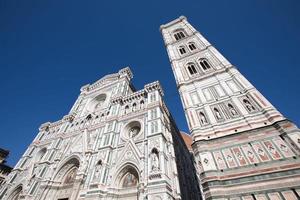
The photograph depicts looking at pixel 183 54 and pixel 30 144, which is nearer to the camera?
pixel 183 54

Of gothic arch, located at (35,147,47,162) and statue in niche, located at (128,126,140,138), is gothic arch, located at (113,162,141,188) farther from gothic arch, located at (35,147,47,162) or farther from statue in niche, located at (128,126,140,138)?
gothic arch, located at (35,147,47,162)

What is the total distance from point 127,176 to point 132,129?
470 cm

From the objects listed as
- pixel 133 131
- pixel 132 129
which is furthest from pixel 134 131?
pixel 132 129

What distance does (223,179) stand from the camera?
7680mm

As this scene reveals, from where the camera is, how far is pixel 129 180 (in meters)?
10.9

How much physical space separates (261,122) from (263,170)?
9.88ft

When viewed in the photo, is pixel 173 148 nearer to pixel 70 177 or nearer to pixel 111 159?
pixel 111 159

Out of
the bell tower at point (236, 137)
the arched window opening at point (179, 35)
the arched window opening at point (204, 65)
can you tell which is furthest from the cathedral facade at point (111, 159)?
the arched window opening at point (179, 35)

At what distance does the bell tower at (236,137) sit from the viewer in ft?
22.9

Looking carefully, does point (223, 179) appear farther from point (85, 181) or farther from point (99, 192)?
point (85, 181)

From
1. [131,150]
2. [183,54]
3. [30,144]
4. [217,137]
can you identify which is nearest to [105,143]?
[131,150]

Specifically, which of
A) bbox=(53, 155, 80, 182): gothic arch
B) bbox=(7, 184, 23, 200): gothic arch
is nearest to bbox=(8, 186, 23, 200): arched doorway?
bbox=(7, 184, 23, 200): gothic arch

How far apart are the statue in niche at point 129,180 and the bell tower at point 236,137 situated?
4971 millimetres

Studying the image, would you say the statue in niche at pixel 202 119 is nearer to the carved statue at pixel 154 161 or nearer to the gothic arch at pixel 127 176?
the carved statue at pixel 154 161
